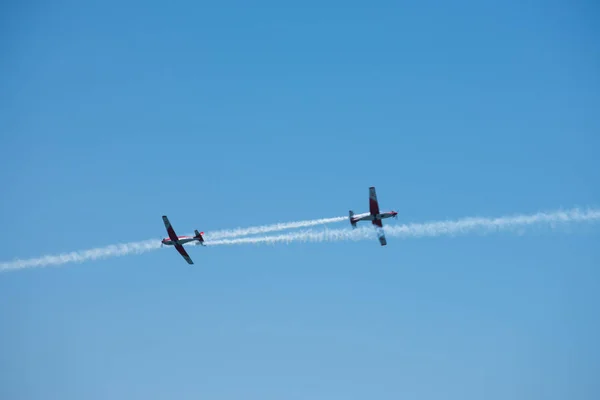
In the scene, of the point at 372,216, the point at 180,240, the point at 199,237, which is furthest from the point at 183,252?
the point at 372,216

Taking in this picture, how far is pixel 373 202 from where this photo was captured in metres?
89.1

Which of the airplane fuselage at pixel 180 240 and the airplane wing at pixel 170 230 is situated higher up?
the airplane wing at pixel 170 230

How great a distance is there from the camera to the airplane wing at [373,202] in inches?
3484

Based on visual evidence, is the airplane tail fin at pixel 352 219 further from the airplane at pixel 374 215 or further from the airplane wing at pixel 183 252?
the airplane wing at pixel 183 252

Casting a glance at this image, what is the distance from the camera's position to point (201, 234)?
96500 millimetres

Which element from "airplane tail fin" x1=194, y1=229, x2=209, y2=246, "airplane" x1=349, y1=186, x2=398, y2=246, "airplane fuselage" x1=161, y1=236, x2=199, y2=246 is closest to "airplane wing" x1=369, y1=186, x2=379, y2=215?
"airplane" x1=349, y1=186, x2=398, y2=246

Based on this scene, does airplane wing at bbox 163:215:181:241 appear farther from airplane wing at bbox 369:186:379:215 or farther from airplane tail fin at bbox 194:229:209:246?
airplane wing at bbox 369:186:379:215

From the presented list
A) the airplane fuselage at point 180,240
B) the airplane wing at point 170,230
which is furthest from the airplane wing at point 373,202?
the airplane wing at point 170,230

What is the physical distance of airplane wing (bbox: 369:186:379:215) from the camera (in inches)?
3484

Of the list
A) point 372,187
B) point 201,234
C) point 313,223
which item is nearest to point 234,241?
point 201,234

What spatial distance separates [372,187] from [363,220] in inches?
194

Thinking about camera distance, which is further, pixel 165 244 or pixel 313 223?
pixel 165 244

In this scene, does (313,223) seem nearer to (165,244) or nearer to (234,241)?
(234,241)

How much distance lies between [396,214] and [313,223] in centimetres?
1067
